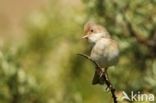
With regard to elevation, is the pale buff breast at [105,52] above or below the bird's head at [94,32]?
below

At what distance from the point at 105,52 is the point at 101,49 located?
0.03 metres

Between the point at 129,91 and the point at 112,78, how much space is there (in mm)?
195

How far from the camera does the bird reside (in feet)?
9.38

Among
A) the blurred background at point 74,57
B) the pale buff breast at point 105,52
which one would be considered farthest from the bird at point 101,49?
the blurred background at point 74,57

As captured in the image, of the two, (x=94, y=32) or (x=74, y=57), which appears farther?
(x=74, y=57)

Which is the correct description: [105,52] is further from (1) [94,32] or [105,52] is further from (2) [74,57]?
(2) [74,57]

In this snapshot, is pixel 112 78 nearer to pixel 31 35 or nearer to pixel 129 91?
pixel 129 91

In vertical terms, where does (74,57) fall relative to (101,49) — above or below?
above

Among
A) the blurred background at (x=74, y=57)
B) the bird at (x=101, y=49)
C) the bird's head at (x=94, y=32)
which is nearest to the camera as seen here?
the bird at (x=101, y=49)

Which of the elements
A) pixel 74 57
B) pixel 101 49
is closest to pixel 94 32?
pixel 101 49

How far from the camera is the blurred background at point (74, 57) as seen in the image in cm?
369

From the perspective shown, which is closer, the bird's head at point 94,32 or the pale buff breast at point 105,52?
the pale buff breast at point 105,52

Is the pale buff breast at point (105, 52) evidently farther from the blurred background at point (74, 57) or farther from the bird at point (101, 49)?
the blurred background at point (74, 57)

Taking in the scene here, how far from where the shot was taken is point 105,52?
2943 millimetres
